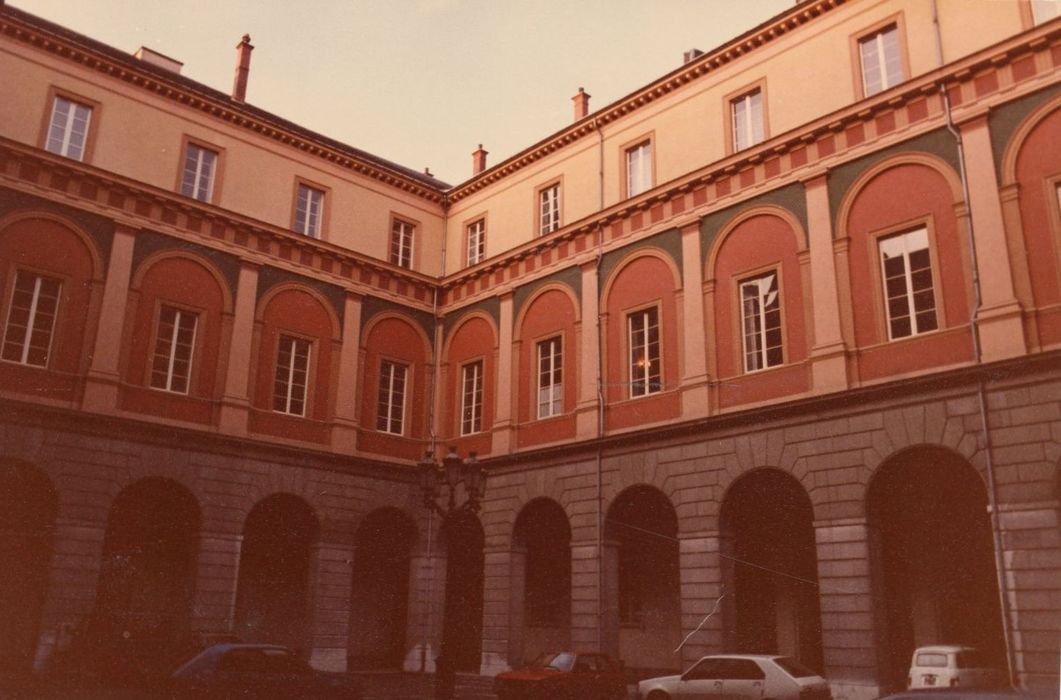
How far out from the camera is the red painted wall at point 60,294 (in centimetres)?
1997

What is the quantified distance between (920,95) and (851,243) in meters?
3.23

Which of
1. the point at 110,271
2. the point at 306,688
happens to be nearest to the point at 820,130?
the point at 306,688

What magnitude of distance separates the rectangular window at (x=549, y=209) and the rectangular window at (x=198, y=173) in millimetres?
9478

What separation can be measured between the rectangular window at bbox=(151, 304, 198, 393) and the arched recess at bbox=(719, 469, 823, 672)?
1451 cm

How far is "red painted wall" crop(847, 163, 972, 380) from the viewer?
1656cm

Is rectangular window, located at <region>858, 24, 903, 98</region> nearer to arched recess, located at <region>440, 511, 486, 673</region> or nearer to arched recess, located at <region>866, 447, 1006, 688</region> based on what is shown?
arched recess, located at <region>866, 447, 1006, 688</region>

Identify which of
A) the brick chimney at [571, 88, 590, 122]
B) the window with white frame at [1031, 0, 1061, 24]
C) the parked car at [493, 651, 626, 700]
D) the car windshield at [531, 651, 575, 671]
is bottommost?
the parked car at [493, 651, 626, 700]

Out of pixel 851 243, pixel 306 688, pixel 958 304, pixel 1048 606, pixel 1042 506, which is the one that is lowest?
pixel 306 688

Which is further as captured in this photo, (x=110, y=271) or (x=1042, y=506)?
(x=110, y=271)

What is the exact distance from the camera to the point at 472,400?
88.8 ft

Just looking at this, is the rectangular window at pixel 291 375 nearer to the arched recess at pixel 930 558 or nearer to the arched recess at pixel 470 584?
the arched recess at pixel 470 584

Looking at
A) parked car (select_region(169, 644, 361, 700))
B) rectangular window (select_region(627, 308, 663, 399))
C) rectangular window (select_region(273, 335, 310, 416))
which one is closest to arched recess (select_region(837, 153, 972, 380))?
rectangular window (select_region(627, 308, 663, 399))

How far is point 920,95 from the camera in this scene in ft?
58.5

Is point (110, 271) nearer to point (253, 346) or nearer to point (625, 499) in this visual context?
point (253, 346)
